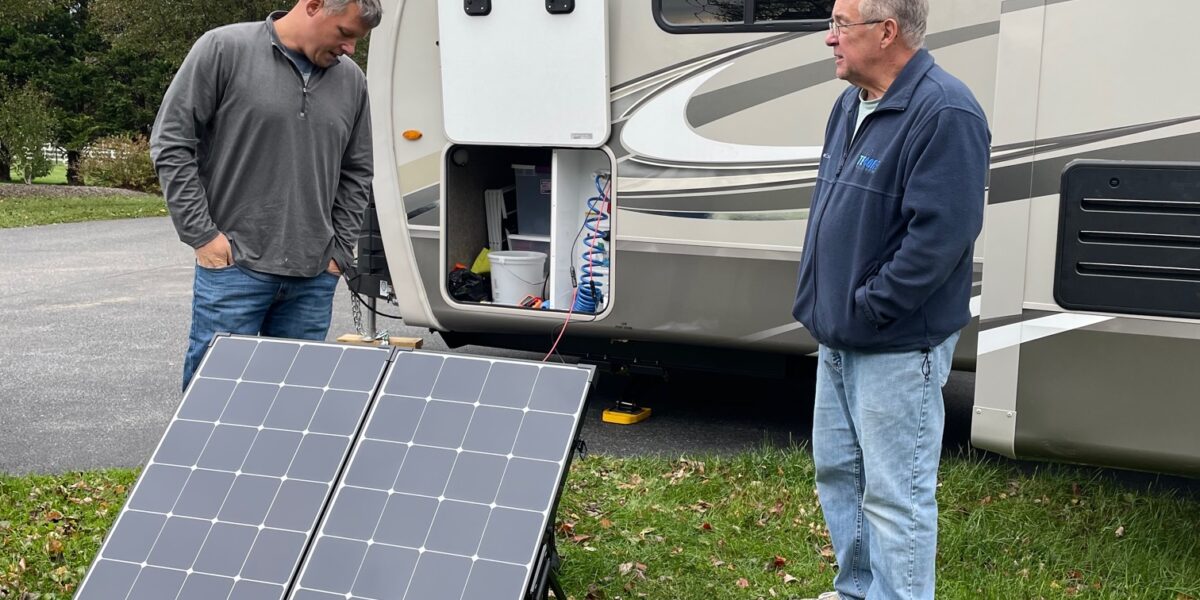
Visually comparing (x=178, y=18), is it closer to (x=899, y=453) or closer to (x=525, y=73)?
(x=525, y=73)

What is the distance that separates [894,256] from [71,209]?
689 inches

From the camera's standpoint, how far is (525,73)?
5801mm

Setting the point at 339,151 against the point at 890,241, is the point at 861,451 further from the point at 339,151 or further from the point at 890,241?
the point at 339,151

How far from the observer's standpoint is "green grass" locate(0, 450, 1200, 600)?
420 centimetres

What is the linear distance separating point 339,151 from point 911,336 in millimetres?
2090

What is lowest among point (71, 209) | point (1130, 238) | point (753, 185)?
point (71, 209)

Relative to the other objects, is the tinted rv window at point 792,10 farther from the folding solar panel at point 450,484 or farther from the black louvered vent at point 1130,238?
the folding solar panel at point 450,484

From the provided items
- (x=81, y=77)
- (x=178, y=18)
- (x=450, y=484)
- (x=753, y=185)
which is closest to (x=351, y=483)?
(x=450, y=484)

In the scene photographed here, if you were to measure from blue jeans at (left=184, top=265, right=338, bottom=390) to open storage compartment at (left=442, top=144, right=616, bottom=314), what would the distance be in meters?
→ 1.96

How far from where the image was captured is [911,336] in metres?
3.30

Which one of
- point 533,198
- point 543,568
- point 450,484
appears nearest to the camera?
point 543,568

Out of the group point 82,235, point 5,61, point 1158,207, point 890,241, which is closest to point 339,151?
point 890,241

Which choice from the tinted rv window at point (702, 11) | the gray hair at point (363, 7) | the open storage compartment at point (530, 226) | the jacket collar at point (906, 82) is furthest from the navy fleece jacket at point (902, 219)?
the open storage compartment at point (530, 226)

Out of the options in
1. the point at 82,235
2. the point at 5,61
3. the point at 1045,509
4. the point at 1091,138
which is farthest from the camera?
the point at 5,61
